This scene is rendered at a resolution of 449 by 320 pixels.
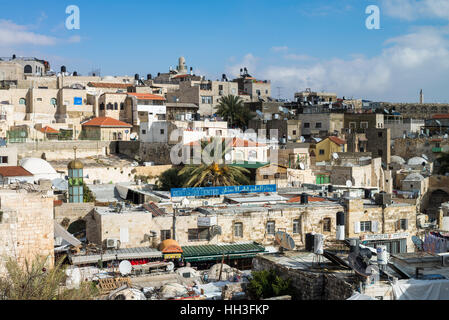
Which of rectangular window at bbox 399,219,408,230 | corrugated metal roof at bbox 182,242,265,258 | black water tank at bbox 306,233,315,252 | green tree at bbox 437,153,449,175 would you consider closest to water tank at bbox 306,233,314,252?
black water tank at bbox 306,233,315,252

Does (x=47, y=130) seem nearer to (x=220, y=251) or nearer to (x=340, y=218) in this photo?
(x=220, y=251)

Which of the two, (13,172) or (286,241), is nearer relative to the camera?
(286,241)

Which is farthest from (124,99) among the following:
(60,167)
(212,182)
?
(212,182)

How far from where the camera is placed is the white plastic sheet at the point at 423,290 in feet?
40.9

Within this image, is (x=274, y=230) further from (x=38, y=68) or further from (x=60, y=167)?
(x=38, y=68)

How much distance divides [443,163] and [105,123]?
29099mm

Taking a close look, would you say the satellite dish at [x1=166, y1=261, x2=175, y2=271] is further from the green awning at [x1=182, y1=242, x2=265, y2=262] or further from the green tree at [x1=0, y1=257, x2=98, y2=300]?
the green tree at [x1=0, y1=257, x2=98, y2=300]

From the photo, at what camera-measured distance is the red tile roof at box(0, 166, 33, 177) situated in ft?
99.9

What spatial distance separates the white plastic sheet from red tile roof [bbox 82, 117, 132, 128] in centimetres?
3795

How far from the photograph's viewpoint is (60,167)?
3884 centimetres

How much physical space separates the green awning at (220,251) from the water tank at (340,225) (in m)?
2.97

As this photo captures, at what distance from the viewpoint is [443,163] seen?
49.7 m

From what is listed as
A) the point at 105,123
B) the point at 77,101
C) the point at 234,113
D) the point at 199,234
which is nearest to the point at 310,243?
the point at 199,234
